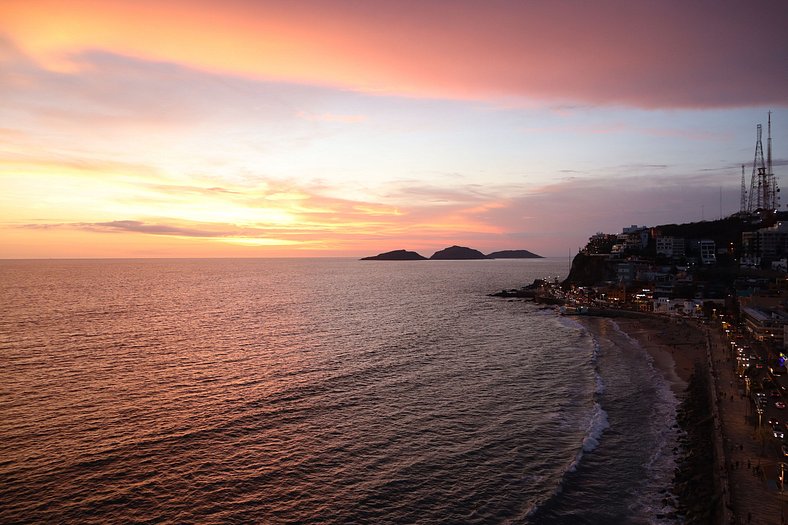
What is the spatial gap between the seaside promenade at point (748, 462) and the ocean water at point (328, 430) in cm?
413

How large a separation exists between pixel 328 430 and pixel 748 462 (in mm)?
31145

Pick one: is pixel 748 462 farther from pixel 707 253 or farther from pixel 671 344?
pixel 707 253

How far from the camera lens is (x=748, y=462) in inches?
1232

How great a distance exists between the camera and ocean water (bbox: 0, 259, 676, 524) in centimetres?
2853

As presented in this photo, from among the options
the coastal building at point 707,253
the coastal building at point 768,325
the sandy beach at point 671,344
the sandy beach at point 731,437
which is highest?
the coastal building at point 707,253

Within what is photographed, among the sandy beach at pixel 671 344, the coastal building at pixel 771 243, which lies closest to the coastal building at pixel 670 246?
the coastal building at pixel 771 243

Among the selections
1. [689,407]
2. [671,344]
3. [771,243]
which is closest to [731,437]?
[689,407]

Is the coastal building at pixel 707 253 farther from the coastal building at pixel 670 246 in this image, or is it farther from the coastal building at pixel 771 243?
the coastal building at pixel 771 243

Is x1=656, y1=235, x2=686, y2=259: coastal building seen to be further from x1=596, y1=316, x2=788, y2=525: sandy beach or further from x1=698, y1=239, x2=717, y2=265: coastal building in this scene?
x1=596, y1=316, x2=788, y2=525: sandy beach

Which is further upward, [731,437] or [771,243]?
[771,243]

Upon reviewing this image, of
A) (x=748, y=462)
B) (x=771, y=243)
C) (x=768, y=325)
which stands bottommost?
(x=748, y=462)

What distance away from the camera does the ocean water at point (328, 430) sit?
28.5 m

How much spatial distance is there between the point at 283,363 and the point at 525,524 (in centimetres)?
4336

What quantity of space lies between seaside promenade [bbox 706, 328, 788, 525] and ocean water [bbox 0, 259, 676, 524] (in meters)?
4.13
